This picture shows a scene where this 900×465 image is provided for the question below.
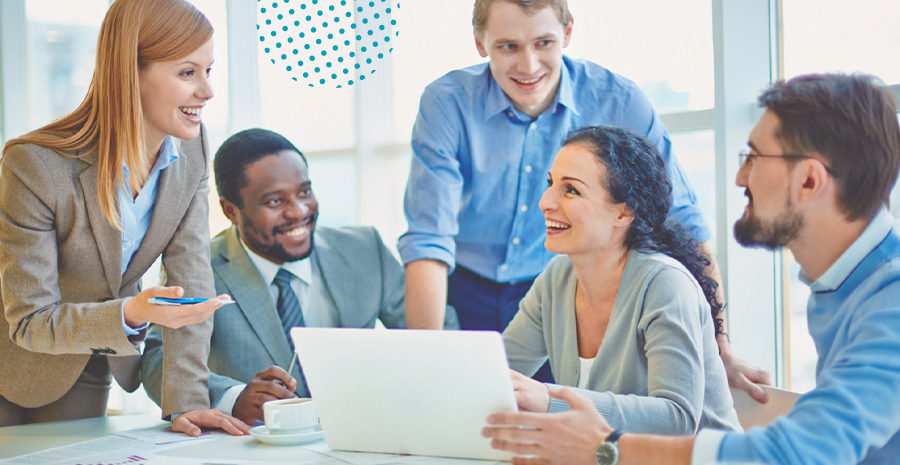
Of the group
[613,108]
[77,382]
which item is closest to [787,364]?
[613,108]

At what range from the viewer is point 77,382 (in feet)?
6.52

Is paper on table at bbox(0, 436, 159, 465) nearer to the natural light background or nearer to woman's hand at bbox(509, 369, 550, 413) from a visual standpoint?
woman's hand at bbox(509, 369, 550, 413)

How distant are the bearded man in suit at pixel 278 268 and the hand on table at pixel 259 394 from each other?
412 mm

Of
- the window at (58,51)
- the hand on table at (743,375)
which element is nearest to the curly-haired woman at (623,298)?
the hand on table at (743,375)

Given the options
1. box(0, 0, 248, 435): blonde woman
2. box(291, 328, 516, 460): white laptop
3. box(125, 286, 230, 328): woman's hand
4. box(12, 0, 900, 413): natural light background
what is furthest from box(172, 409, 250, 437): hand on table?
box(12, 0, 900, 413): natural light background

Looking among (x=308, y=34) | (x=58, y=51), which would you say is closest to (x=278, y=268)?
(x=308, y=34)

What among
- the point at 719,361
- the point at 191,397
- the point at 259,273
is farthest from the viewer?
the point at 259,273

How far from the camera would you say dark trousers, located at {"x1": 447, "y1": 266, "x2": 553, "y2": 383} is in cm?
222

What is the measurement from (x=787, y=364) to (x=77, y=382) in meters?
2.20

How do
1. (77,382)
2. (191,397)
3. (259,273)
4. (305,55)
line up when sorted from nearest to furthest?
(191,397) < (77,382) < (259,273) < (305,55)

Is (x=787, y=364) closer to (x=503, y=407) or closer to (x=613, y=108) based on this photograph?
(x=613, y=108)

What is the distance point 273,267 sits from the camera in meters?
2.35

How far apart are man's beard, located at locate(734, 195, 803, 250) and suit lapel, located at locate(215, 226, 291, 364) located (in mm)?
1390

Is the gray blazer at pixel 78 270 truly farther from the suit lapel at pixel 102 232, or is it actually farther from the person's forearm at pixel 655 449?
the person's forearm at pixel 655 449
